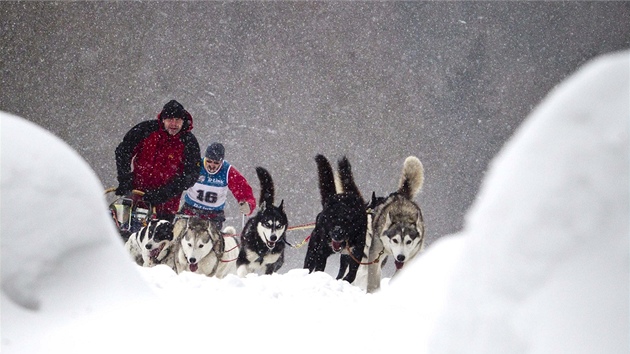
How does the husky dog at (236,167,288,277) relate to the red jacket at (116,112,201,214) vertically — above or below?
below

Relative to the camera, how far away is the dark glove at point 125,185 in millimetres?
6691

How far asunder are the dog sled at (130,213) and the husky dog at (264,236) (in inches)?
36.0

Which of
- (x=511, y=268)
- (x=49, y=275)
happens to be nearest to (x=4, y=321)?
(x=49, y=275)

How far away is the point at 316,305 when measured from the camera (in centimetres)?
374

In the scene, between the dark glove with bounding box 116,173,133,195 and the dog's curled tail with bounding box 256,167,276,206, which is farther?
the dog's curled tail with bounding box 256,167,276,206

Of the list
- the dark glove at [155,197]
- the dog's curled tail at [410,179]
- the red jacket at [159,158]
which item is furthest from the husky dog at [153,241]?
the dog's curled tail at [410,179]

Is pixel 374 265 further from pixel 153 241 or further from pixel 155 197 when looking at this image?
pixel 155 197

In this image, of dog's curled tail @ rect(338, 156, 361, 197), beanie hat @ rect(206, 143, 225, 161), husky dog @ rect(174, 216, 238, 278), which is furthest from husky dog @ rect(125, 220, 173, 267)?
dog's curled tail @ rect(338, 156, 361, 197)

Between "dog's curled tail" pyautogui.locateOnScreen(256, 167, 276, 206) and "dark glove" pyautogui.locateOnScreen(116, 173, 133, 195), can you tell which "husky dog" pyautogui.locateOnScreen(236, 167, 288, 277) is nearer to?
"dog's curled tail" pyautogui.locateOnScreen(256, 167, 276, 206)

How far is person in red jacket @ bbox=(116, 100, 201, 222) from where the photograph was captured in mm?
6844

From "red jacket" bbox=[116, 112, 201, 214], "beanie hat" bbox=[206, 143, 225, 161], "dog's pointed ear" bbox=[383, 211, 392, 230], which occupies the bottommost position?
"dog's pointed ear" bbox=[383, 211, 392, 230]

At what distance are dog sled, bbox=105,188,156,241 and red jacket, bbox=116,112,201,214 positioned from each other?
0.63ft

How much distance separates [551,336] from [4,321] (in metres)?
1.64

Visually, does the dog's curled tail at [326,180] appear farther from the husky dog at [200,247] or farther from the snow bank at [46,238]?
the snow bank at [46,238]
